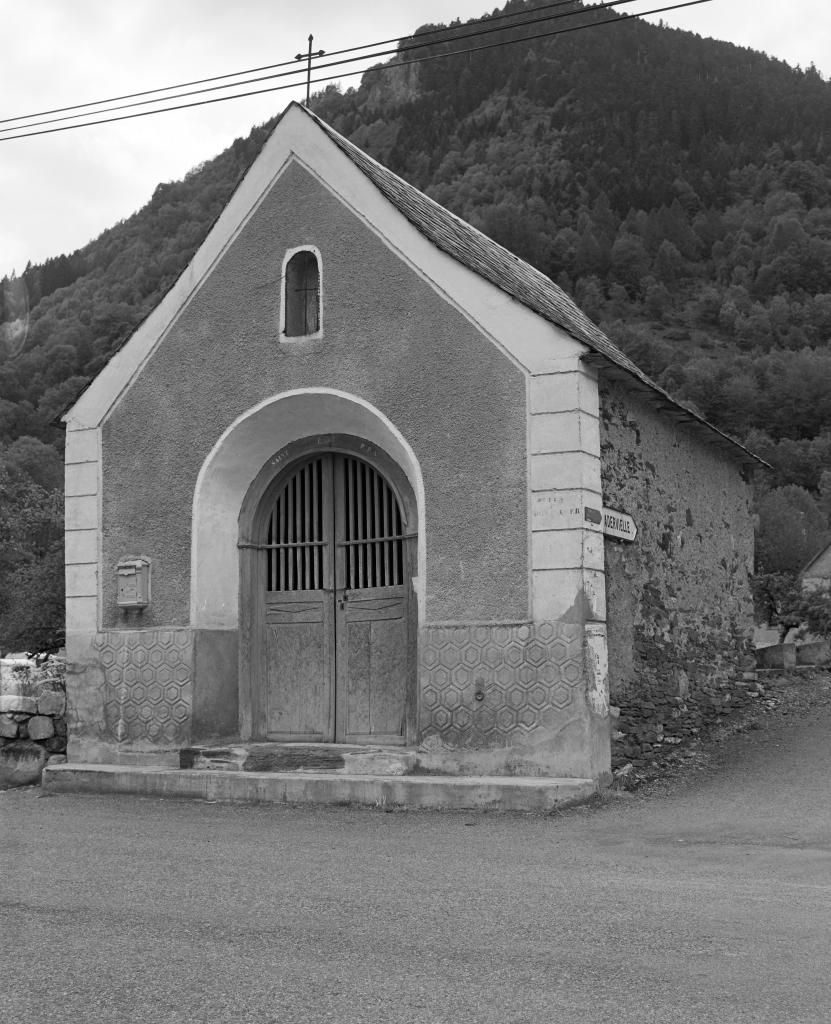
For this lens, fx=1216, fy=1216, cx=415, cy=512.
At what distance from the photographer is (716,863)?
25.0 feet

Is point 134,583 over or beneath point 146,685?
over

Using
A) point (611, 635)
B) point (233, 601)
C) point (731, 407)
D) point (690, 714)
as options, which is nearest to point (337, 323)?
point (233, 601)

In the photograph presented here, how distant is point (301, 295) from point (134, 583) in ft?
11.1

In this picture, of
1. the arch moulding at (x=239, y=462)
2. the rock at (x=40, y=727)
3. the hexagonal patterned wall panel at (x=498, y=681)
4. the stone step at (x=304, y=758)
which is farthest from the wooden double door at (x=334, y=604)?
Result: the rock at (x=40, y=727)

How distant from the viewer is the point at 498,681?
423 inches

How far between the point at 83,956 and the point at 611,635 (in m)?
6.73

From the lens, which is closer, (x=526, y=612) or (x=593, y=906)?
(x=593, y=906)

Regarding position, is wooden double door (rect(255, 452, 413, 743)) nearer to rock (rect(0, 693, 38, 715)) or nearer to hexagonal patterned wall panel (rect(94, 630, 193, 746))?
hexagonal patterned wall panel (rect(94, 630, 193, 746))

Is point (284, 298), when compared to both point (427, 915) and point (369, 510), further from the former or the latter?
point (427, 915)

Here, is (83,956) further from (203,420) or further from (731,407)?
(731,407)

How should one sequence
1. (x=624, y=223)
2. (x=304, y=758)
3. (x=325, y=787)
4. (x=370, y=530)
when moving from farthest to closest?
(x=624, y=223) < (x=370, y=530) < (x=304, y=758) < (x=325, y=787)

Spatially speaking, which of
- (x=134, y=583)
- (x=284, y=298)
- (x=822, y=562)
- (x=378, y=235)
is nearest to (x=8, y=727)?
(x=134, y=583)

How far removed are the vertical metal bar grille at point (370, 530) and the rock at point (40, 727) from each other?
11.7ft

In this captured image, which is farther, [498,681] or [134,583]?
[134,583]
